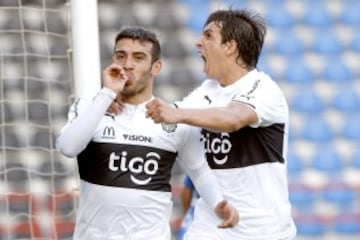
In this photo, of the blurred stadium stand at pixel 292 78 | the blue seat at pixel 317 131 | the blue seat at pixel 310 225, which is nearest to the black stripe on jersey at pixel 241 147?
the blurred stadium stand at pixel 292 78

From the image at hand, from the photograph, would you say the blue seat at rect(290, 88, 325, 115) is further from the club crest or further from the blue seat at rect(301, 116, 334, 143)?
the club crest

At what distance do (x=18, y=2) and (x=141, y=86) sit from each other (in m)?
3.60

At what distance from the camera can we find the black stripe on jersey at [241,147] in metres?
4.13

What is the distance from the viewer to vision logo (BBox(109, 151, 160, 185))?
382 cm

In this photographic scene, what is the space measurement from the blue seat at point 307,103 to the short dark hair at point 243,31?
3.86 meters

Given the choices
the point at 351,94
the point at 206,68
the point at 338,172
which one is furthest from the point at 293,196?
the point at 206,68

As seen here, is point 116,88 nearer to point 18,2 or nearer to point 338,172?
point 18,2

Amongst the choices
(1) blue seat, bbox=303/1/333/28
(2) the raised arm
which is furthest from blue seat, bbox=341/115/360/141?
(2) the raised arm

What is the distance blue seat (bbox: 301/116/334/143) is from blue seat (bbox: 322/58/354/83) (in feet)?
1.24

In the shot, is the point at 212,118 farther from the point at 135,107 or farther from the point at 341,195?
the point at 341,195

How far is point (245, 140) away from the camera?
4152 millimetres

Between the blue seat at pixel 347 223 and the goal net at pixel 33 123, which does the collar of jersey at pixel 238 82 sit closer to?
the goal net at pixel 33 123

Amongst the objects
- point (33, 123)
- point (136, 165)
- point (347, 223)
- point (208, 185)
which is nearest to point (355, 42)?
point (347, 223)

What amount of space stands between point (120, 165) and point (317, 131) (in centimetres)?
440
